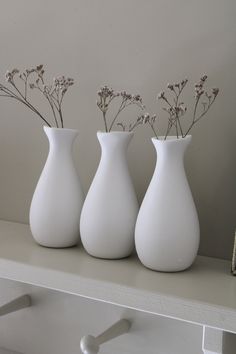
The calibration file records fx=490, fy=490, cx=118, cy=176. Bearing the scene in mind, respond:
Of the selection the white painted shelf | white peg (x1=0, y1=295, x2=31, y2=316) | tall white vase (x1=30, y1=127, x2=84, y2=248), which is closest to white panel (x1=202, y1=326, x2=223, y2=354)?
the white painted shelf

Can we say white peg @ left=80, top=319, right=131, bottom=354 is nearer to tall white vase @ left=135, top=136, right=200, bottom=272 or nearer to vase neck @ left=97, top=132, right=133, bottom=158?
tall white vase @ left=135, top=136, right=200, bottom=272

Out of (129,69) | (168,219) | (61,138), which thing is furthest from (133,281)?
(129,69)

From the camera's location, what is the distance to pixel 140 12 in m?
0.75

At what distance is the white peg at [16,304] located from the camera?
79cm

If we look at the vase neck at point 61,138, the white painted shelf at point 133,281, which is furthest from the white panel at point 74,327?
the vase neck at point 61,138

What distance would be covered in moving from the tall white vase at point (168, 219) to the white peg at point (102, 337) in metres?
0.12

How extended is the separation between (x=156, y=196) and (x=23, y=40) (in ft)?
1.33

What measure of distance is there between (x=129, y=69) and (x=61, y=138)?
0.52ft

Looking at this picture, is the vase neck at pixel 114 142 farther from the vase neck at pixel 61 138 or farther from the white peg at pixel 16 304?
the white peg at pixel 16 304

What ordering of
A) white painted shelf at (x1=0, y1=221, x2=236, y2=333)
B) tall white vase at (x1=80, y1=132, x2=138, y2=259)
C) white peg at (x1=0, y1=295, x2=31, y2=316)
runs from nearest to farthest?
white painted shelf at (x1=0, y1=221, x2=236, y2=333) < tall white vase at (x1=80, y1=132, x2=138, y2=259) < white peg at (x1=0, y1=295, x2=31, y2=316)

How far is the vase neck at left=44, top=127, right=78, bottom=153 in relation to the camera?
0.70 meters

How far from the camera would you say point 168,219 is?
2.00 feet

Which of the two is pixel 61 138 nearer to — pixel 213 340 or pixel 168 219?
pixel 168 219

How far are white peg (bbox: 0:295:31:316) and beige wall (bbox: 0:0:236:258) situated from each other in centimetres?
14
